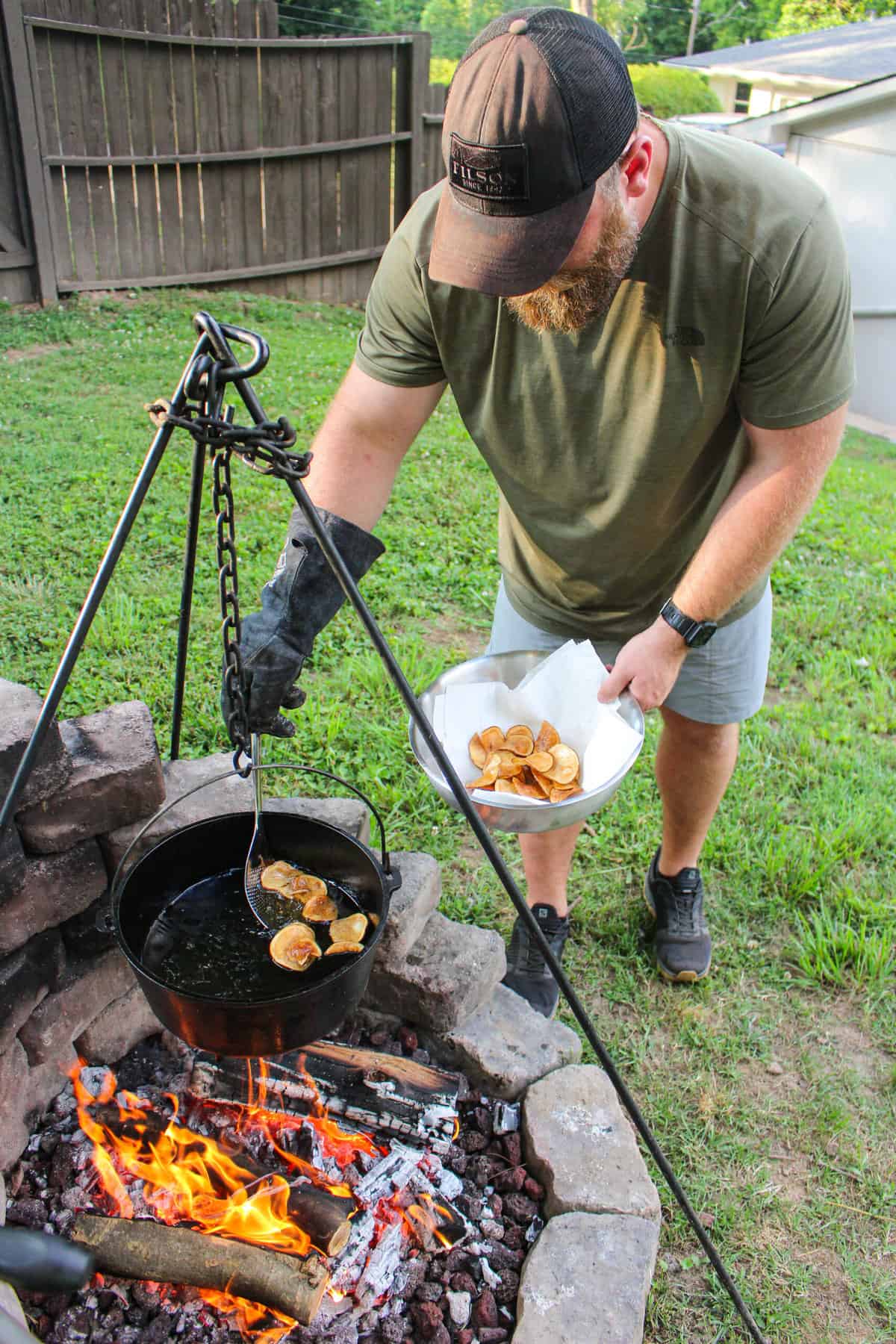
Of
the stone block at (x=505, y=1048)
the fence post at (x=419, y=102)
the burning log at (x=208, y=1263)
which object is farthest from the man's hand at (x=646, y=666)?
the fence post at (x=419, y=102)

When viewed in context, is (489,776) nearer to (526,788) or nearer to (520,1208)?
(526,788)

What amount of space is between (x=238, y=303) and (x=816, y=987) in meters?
7.11

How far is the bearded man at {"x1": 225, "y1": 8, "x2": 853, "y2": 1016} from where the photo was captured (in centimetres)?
154

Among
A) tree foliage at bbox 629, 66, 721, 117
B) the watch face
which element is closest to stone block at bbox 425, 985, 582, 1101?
the watch face

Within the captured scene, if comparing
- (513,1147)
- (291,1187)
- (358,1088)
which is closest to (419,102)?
(358,1088)

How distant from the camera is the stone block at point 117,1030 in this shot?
209 centimetres

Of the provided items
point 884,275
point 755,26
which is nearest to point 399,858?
point 884,275

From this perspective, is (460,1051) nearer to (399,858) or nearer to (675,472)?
(399,858)

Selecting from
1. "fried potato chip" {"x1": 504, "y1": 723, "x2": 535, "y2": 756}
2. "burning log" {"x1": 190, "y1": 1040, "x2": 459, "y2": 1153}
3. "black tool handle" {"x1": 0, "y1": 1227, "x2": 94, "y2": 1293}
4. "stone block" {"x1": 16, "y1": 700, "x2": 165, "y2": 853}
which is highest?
"black tool handle" {"x1": 0, "y1": 1227, "x2": 94, "y2": 1293}

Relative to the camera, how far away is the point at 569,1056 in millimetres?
2178

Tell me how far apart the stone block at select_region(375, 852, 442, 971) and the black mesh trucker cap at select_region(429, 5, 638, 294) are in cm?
126

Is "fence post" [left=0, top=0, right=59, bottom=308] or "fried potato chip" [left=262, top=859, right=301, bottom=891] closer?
"fried potato chip" [left=262, top=859, right=301, bottom=891]

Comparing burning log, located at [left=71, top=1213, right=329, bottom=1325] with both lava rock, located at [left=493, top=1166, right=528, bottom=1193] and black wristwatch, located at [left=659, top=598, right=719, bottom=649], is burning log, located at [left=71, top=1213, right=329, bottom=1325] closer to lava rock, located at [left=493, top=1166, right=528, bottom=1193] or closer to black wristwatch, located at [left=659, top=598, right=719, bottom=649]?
lava rock, located at [left=493, top=1166, right=528, bottom=1193]

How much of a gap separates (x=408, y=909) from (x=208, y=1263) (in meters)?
0.75
